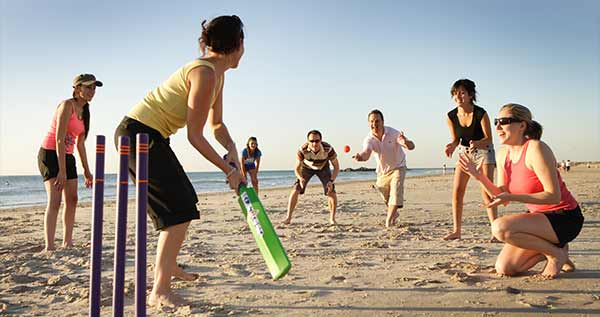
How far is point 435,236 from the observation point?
20.1 ft

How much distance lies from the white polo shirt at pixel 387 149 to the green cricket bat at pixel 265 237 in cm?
457

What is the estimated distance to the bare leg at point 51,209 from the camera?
17.1 ft

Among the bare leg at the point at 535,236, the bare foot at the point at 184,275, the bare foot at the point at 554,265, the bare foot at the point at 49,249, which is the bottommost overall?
the bare foot at the point at 49,249

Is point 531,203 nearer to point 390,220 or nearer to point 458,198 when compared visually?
point 458,198

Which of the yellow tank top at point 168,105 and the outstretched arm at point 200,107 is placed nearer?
the outstretched arm at point 200,107

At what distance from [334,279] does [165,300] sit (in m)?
1.37

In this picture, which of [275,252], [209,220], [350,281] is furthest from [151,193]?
[209,220]

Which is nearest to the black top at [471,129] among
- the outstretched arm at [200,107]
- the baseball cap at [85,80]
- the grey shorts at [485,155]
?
the grey shorts at [485,155]

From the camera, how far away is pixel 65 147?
512cm

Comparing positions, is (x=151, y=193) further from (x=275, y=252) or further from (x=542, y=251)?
(x=542, y=251)

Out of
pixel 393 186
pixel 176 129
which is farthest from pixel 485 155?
pixel 176 129

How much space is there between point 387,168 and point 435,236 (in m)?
1.57

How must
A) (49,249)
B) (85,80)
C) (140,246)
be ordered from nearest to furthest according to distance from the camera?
(140,246) < (85,80) < (49,249)

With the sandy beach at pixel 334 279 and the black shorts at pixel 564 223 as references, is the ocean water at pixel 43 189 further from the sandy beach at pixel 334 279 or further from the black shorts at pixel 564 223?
the black shorts at pixel 564 223
